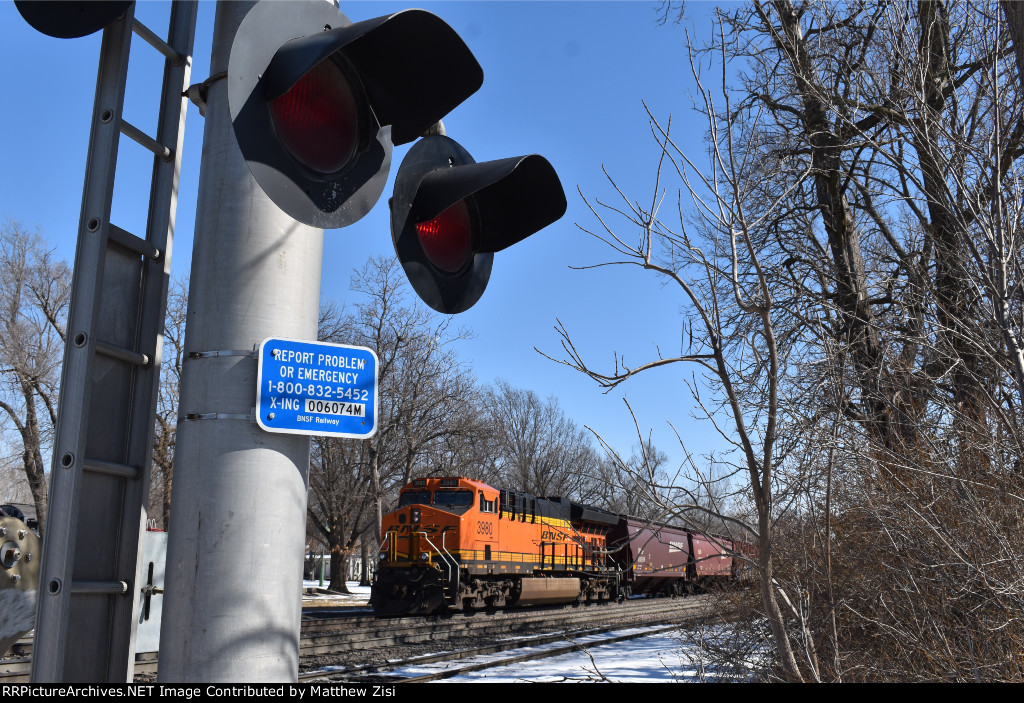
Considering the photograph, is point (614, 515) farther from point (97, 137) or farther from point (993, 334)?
point (97, 137)

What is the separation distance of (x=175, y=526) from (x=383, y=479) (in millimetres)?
30461

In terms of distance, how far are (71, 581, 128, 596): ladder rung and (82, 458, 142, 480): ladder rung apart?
309 mm

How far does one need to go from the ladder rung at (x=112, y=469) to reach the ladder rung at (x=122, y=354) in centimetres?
32

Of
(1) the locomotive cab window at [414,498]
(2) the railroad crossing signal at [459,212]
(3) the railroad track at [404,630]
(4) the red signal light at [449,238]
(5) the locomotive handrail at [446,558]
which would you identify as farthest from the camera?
(1) the locomotive cab window at [414,498]

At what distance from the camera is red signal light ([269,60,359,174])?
233 centimetres

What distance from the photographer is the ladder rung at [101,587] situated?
7.24ft

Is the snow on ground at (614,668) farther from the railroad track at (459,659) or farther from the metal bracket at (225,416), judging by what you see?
the metal bracket at (225,416)

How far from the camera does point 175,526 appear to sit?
7.63 ft

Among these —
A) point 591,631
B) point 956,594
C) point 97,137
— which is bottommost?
point 591,631

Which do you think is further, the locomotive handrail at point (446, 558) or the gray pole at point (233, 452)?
the locomotive handrail at point (446, 558)

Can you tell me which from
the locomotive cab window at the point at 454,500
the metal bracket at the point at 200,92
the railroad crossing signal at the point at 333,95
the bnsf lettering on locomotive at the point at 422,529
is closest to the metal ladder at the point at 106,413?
the metal bracket at the point at 200,92

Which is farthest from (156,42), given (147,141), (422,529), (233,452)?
(422,529)

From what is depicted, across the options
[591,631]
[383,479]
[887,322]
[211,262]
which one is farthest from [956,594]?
[383,479]

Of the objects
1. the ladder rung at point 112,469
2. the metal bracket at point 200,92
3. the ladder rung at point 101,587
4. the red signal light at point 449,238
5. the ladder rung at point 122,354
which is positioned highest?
the metal bracket at point 200,92
